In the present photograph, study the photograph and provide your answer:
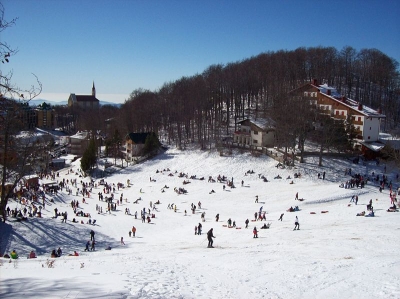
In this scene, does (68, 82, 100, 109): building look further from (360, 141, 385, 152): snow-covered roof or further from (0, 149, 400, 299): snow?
(360, 141, 385, 152): snow-covered roof

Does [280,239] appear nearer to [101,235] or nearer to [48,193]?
[101,235]

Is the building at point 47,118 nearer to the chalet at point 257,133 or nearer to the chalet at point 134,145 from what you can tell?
the chalet at point 134,145

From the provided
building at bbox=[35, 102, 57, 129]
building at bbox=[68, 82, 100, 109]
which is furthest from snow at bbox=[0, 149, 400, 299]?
building at bbox=[68, 82, 100, 109]

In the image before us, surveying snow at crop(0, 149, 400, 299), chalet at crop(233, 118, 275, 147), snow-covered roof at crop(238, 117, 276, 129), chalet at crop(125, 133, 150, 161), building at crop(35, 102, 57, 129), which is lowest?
snow at crop(0, 149, 400, 299)

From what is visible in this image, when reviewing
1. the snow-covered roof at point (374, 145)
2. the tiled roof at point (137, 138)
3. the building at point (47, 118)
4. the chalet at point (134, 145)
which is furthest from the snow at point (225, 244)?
the building at point (47, 118)

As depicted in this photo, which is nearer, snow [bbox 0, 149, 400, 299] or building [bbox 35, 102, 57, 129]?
snow [bbox 0, 149, 400, 299]

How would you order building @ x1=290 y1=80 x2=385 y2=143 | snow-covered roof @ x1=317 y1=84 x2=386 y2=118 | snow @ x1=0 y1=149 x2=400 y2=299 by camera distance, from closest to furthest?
snow @ x1=0 y1=149 x2=400 y2=299
building @ x1=290 y1=80 x2=385 y2=143
snow-covered roof @ x1=317 y1=84 x2=386 y2=118
